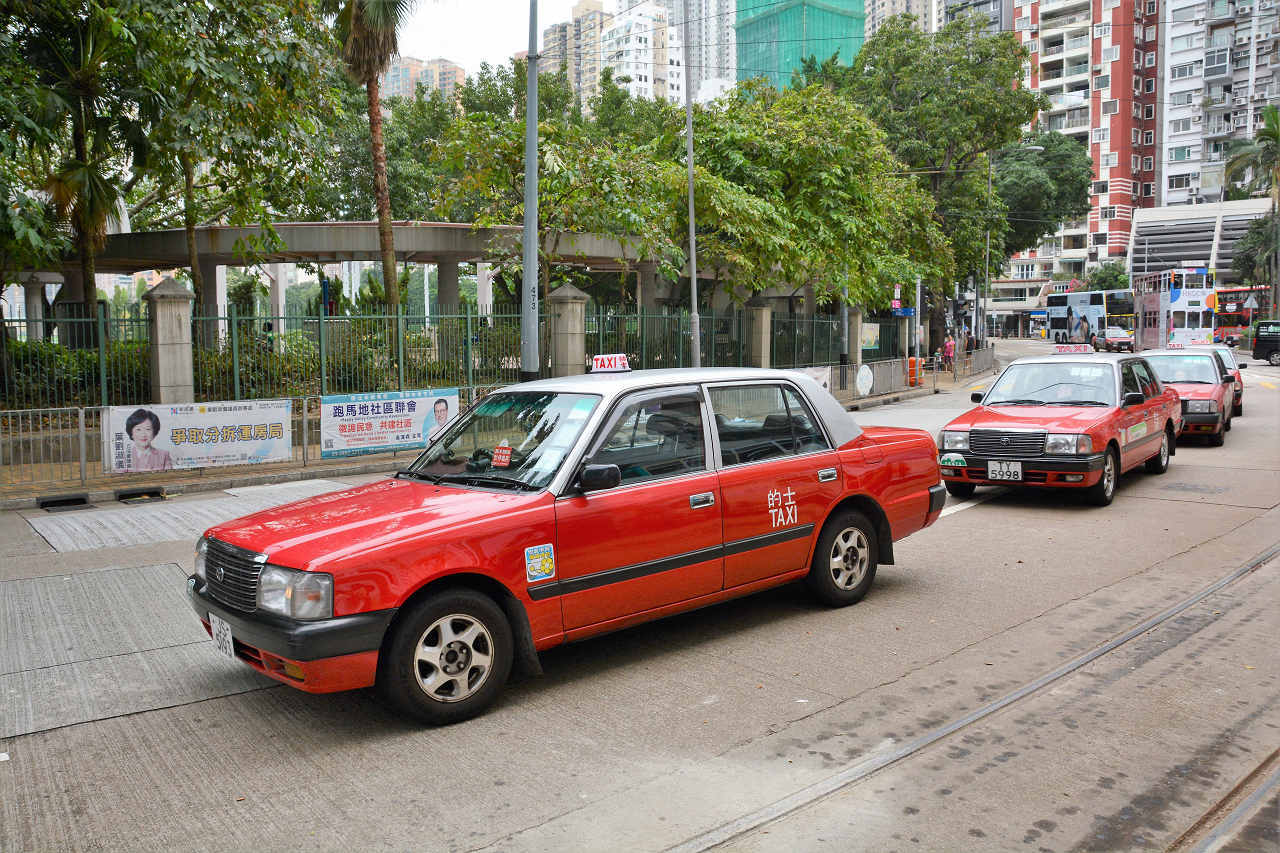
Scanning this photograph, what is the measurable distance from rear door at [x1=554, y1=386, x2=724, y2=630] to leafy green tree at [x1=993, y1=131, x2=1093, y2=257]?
165ft

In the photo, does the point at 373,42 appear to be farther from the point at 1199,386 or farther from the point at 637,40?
the point at 637,40

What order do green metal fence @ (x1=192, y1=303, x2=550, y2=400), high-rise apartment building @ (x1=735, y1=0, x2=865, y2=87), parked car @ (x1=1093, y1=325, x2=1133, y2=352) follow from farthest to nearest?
high-rise apartment building @ (x1=735, y1=0, x2=865, y2=87), parked car @ (x1=1093, y1=325, x2=1133, y2=352), green metal fence @ (x1=192, y1=303, x2=550, y2=400)

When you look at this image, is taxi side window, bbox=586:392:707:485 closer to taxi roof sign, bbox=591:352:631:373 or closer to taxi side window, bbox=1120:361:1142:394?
taxi roof sign, bbox=591:352:631:373

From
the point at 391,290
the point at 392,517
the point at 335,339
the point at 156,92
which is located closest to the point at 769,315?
the point at 391,290

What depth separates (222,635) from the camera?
4883 millimetres

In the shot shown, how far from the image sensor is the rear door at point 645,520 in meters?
5.15

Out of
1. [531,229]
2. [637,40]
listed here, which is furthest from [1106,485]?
[637,40]

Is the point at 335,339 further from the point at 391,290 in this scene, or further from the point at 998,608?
the point at 998,608

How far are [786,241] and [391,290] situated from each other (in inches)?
372

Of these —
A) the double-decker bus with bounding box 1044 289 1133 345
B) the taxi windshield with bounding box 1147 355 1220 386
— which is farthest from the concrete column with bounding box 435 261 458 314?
the double-decker bus with bounding box 1044 289 1133 345

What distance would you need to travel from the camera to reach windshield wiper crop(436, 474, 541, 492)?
17.1ft

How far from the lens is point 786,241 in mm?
23797

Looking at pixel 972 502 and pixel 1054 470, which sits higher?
pixel 1054 470

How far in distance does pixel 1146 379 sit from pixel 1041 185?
4245cm
